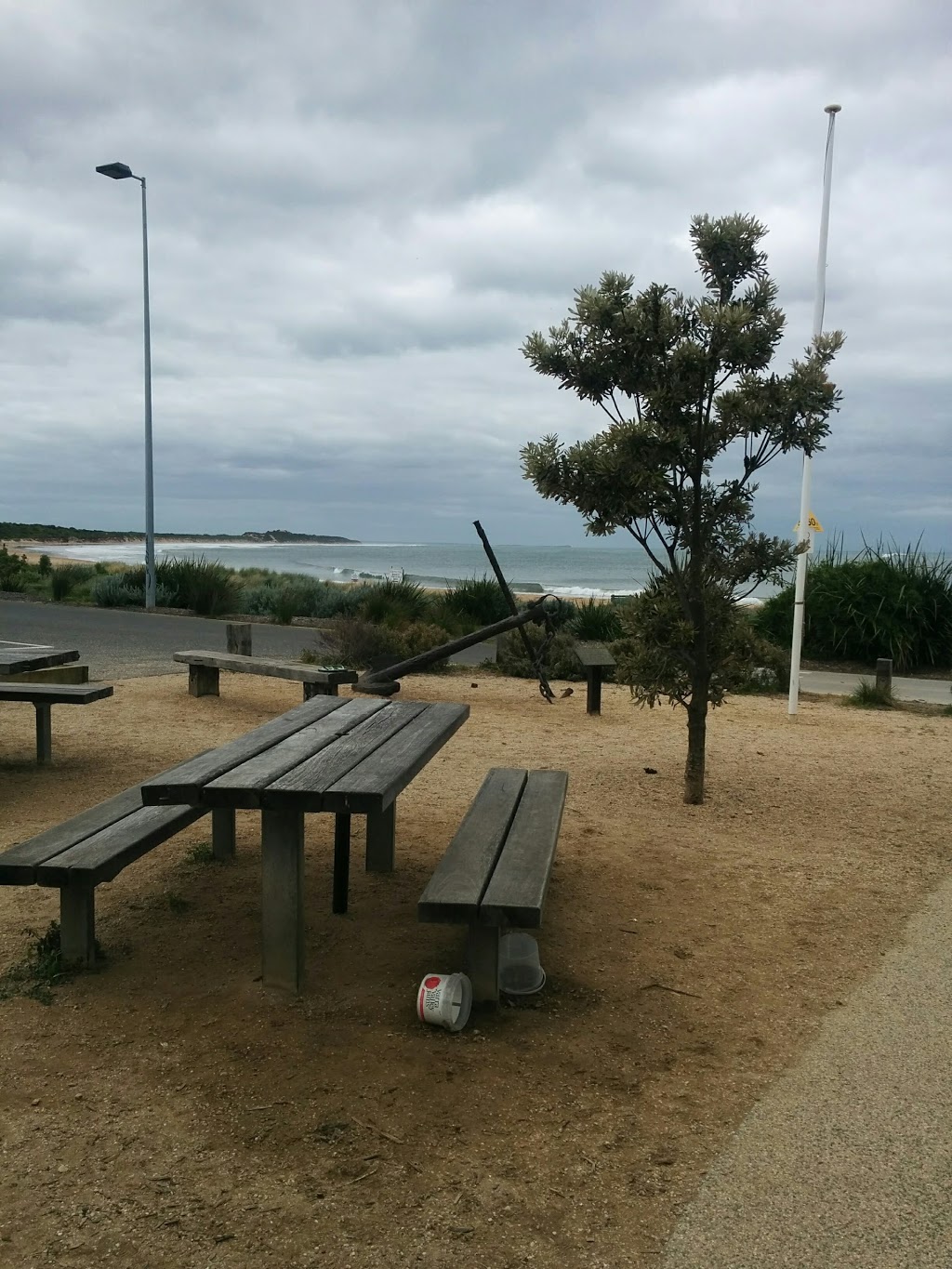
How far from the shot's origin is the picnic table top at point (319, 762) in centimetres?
301

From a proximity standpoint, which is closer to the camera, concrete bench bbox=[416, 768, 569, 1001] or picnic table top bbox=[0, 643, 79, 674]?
concrete bench bbox=[416, 768, 569, 1001]

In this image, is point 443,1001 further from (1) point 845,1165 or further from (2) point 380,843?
(2) point 380,843

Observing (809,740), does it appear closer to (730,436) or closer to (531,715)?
(531,715)

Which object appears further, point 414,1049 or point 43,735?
point 43,735

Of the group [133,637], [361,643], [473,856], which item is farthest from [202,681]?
[473,856]

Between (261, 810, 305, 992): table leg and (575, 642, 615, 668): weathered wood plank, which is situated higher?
(575, 642, 615, 668): weathered wood plank

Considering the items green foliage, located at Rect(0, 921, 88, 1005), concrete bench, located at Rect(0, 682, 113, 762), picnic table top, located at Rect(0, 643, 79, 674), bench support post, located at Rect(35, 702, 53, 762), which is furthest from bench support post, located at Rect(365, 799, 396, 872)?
bench support post, located at Rect(35, 702, 53, 762)

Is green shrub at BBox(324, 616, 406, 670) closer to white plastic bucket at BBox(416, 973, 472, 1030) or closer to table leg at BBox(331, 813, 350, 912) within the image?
table leg at BBox(331, 813, 350, 912)

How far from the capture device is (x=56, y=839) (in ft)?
11.8

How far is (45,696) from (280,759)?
352 cm

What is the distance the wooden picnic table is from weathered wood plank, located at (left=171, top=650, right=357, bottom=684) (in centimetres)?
404

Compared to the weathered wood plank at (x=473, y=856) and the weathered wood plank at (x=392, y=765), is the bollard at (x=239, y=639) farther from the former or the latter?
the weathered wood plank at (x=473, y=856)

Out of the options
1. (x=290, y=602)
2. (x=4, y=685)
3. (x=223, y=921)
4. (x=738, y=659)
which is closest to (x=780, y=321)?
(x=738, y=659)

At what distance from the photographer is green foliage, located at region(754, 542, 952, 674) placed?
44.2 feet
